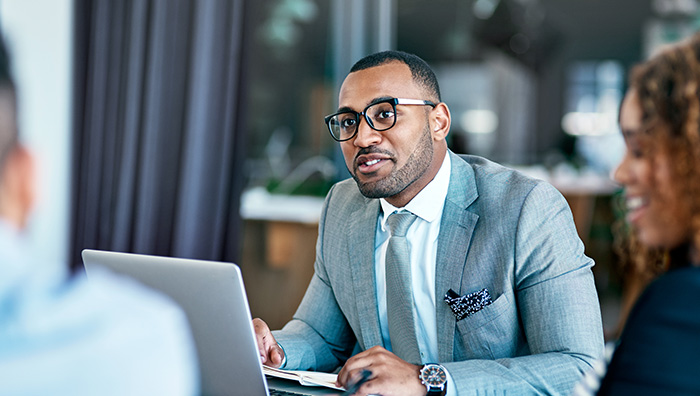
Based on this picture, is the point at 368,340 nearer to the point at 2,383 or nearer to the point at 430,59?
the point at 2,383

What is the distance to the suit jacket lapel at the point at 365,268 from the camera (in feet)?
5.35

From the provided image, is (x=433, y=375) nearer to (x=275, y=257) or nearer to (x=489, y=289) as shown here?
(x=489, y=289)

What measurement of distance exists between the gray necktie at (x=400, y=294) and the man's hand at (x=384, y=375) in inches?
11.1

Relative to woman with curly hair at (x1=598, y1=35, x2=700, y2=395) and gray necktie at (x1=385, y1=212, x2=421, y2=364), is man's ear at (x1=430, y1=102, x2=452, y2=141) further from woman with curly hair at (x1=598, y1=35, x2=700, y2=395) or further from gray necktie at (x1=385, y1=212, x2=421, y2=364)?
woman with curly hair at (x1=598, y1=35, x2=700, y2=395)

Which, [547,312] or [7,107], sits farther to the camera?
[547,312]

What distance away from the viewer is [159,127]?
3.31 meters

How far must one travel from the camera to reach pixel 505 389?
4.13 ft

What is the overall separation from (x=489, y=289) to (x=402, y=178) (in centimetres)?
35

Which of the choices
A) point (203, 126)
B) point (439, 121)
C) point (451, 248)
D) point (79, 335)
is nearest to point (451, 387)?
point (451, 248)

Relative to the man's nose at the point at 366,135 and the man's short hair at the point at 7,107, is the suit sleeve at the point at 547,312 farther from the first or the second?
the man's short hair at the point at 7,107

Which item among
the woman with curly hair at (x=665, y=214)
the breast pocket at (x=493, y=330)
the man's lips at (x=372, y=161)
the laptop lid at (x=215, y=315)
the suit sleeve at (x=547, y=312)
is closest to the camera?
the woman with curly hair at (x=665, y=214)

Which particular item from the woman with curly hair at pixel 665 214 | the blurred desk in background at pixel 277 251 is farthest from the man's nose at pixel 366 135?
the blurred desk in background at pixel 277 251

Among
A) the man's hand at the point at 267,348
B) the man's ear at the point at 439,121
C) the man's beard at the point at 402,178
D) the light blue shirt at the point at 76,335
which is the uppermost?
the man's ear at the point at 439,121

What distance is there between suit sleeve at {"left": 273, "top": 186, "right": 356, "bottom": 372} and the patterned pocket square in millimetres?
379
